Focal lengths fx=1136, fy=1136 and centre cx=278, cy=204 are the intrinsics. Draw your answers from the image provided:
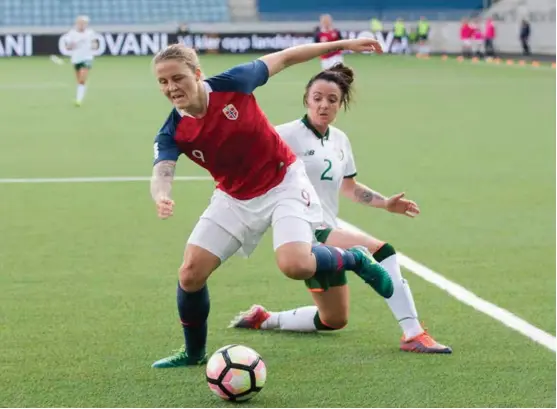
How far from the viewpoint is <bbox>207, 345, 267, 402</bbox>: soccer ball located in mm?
6219

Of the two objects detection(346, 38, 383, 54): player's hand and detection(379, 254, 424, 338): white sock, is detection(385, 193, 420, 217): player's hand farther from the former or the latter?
detection(346, 38, 383, 54): player's hand

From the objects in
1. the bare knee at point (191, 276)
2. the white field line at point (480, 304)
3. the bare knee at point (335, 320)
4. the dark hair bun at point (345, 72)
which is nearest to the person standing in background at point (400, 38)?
the white field line at point (480, 304)

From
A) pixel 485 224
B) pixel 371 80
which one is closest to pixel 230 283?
pixel 485 224

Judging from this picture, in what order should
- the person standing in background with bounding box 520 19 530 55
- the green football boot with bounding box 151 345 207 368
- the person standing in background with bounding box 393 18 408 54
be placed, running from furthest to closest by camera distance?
the person standing in background with bounding box 393 18 408 54 → the person standing in background with bounding box 520 19 530 55 → the green football boot with bounding box 151 345 207 368

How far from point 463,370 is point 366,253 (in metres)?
0.94

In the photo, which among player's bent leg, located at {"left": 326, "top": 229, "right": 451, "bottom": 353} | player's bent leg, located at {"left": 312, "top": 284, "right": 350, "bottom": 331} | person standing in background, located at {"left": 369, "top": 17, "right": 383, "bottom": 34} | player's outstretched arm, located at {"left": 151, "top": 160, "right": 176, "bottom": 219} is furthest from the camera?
person standing in background, located at {"left": 369, "top": 17, "right": 383, "bottom": 34}

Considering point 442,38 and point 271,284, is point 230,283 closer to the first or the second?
point 271,284

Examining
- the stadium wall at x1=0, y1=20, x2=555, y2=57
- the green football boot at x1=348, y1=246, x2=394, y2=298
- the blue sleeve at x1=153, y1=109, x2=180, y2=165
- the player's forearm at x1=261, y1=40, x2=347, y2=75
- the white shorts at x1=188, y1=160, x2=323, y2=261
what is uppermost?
the player's forearm at x1=261, y1=40, x2=347, y2=75

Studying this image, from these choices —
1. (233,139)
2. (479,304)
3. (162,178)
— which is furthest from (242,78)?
(479,304)

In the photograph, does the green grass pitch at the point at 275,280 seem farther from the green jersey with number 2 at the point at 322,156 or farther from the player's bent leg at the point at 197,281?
the green jersey with number 2 at the point at 322,156

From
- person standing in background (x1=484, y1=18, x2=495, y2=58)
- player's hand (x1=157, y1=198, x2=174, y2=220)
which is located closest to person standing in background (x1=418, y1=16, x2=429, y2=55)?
person standing in background (x1=484, y1=18, x2=495, y2=58)

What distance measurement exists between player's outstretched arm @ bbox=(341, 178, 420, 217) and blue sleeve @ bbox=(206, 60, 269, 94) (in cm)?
136

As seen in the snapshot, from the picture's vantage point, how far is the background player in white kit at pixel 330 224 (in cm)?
741

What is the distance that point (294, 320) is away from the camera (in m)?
7.80
